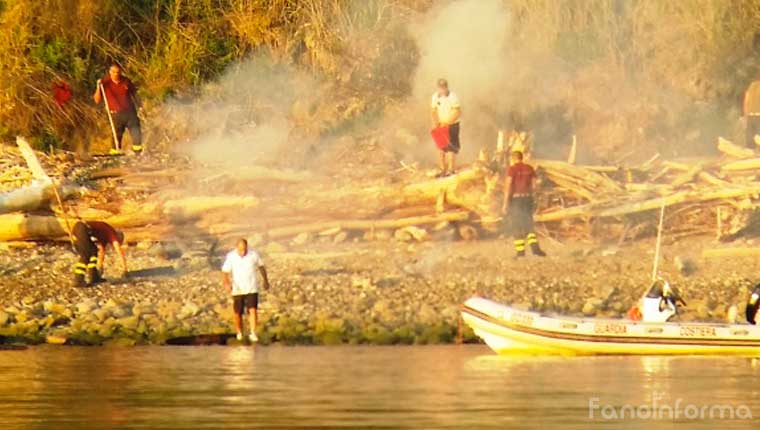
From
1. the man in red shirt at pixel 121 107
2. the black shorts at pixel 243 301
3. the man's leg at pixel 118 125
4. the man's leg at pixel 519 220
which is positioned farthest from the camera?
the man's leg at pixel 118 125

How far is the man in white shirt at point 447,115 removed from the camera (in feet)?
116

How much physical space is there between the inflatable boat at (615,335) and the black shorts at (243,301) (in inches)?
129

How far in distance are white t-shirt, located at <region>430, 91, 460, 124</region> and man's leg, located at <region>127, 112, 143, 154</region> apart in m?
5.11

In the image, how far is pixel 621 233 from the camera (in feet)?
111

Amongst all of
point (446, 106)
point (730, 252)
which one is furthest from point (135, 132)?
point (730, 252)

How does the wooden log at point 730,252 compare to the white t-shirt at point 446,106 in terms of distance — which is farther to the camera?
the white t-shirt at point 446,106

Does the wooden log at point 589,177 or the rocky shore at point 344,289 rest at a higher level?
the wooden log at point 589,177

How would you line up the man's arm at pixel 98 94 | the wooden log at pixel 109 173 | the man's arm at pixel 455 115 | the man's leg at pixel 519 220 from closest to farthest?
the man's leg at pixel 519 220, the wooden log at pixel 109 173, the man's arm at pixel 455 115, the man's arm at pixel 98 94

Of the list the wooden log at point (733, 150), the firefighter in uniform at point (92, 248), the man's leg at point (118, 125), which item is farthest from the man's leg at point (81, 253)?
the wooden log at point (733, 150)

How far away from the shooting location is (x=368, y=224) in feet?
111

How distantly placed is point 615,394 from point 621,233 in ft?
35.4

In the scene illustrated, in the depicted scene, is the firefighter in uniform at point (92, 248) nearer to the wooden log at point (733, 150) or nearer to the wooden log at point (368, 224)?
the wooden log at point (368, 224)

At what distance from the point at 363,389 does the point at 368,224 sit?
10.3 meters

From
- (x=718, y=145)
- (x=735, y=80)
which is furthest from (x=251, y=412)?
(x=735, y=80)
